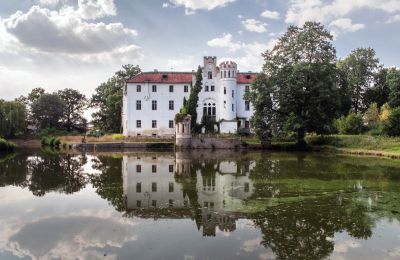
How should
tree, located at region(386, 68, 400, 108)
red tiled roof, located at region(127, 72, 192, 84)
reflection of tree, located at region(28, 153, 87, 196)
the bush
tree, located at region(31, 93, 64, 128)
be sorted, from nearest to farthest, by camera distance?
reflection of tree, located at region(28, 153, 87, 196), the bush, tree, located at region(386, 68, 400, 108), red tiled roof, located at region(127, 72, 192, 84), tree, located at region(31, 93, 64, 128)

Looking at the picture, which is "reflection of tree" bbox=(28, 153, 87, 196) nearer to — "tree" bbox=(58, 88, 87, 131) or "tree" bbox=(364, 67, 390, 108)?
"tree" bbox=(364, 67, 390, 108)

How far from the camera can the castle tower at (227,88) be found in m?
54.3

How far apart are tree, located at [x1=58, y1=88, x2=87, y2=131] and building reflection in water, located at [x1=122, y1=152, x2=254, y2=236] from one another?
6185 centimetres

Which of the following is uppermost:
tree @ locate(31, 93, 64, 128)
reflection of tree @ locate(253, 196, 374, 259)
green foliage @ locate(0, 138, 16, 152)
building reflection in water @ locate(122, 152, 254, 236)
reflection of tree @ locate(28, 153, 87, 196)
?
tree @ locate(31, 93, 64, 128)

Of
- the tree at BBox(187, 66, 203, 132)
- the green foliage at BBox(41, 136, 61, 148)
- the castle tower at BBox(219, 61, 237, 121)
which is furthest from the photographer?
the castle tower at BBox(219, 61, 237, 121)

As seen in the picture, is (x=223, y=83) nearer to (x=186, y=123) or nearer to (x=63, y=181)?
(x=186, y=123)

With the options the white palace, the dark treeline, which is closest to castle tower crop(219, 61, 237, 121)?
the white palace

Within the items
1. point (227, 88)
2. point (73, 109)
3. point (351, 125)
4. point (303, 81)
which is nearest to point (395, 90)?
point (351, 125)

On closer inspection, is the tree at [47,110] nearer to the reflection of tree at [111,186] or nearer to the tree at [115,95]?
the tree at [115,95]

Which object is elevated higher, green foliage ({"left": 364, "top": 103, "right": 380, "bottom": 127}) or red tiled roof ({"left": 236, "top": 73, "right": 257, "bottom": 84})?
red tiled roof ({"left": 236, "top": 73, "right": 257, "bottom": 84})

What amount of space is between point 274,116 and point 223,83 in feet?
46.1

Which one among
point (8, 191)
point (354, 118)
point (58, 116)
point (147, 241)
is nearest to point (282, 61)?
point (354, 118)

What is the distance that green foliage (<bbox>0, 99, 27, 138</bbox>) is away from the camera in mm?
56719

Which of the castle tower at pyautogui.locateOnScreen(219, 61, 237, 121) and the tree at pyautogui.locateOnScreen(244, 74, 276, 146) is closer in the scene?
the tree at pyautogui.locateOnScreen(244, 74, 276, 146)
